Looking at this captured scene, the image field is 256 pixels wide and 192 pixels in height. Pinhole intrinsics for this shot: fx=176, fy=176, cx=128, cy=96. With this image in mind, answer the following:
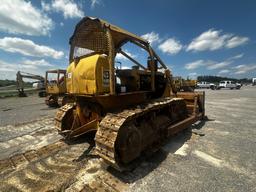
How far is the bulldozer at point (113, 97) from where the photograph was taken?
3652mm

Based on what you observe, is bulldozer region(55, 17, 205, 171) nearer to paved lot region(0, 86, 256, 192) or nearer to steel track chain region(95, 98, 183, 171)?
steel track chain region(95, 98, 183, 171)

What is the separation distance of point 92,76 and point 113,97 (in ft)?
2.46

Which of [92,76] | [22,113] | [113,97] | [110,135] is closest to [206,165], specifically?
[110,135]

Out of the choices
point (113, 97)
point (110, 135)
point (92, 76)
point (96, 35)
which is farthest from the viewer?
point (96, 35)

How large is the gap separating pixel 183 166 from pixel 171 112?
7.35 feet

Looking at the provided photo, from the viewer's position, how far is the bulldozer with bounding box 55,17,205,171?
3.65 m

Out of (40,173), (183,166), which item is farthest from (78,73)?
(183,166)

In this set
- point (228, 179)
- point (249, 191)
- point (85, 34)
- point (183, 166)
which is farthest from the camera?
point (85, 34)

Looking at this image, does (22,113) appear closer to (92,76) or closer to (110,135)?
(92,76)

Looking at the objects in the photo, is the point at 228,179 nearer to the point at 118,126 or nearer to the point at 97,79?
the point at 118,126

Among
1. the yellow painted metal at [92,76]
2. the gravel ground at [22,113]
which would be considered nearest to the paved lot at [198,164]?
the yellow painted metal at [92,76]

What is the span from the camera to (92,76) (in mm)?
3881

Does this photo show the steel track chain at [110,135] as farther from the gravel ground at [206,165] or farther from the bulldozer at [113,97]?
the gravel ground at [206,165]

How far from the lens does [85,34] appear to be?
459cm
